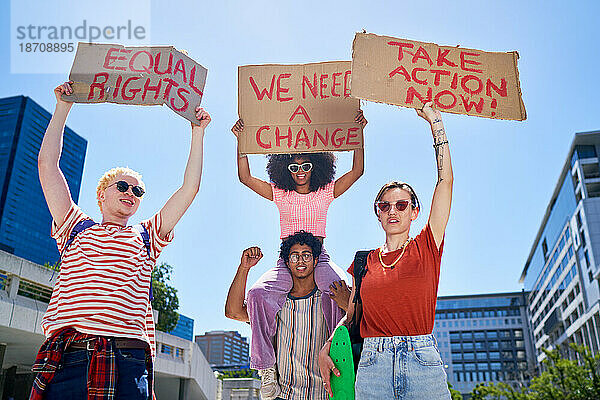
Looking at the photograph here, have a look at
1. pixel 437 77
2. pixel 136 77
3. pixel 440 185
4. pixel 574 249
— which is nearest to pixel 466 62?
pixel 437 77

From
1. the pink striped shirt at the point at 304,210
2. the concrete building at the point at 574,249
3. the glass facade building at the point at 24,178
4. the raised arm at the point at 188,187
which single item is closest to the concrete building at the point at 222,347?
the glass facade building at the point at 24,178

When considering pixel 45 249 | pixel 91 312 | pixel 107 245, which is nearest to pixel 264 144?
pixel 107 245

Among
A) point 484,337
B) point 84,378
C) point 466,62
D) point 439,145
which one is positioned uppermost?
point 484,337

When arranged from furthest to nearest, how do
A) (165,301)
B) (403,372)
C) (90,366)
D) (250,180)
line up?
(165,301), (250,180), (403,372), (90,366)

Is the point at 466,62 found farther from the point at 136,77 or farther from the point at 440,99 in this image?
the point at 136,77

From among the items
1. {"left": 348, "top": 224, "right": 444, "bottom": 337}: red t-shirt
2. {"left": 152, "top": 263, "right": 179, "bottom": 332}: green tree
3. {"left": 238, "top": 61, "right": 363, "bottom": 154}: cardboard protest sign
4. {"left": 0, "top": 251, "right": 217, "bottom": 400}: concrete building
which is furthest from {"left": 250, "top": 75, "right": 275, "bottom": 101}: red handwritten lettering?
Answer: {"left": 152, "top": 263, "right": 179, "bottom": 332}: green tree

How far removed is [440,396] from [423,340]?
30 cm

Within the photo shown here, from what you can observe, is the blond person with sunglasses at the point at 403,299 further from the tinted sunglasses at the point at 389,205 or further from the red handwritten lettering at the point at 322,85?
the red handwritten lettering at the point at 322,85

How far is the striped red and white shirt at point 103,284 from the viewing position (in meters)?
2.96

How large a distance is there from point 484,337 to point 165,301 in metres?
106

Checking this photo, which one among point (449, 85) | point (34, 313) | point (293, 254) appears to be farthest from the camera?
point (34, 313)

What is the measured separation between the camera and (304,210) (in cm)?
428

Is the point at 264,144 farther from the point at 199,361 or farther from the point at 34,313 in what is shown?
the point at 199,361

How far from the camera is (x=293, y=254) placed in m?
4.08
